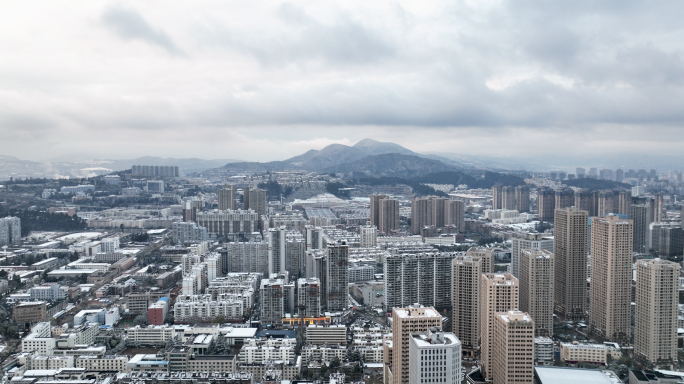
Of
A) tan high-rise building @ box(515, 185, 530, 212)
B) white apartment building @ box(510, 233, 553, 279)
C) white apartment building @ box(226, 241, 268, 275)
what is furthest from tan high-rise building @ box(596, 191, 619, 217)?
white apartment building @ box(226, 241, 268, 275)

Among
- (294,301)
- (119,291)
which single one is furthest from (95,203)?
(294,301)

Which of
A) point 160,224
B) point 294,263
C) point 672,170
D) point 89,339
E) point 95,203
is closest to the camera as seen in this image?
point 89,339

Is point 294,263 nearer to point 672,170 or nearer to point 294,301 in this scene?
point 294,301

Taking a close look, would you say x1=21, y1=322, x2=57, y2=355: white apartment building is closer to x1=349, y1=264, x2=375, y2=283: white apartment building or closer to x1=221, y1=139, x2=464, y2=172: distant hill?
x1=349, y1=264, x2=375, y2=283: white apartment building

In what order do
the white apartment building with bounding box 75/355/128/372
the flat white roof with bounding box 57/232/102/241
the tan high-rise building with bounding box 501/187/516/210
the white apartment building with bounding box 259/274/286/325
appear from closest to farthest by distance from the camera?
1. the white apartment building with bounding box 75/355/128/372
2. the white apartment building with bounding box 259/274/286/325
3. the flat white roof with bounding box 57/232/102/241
4. the tan high-rise building with bounding box 501/187/516/210

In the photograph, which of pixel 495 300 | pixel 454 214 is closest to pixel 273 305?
pixel 495 300

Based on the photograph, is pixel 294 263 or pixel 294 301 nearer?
pixel 294 301
